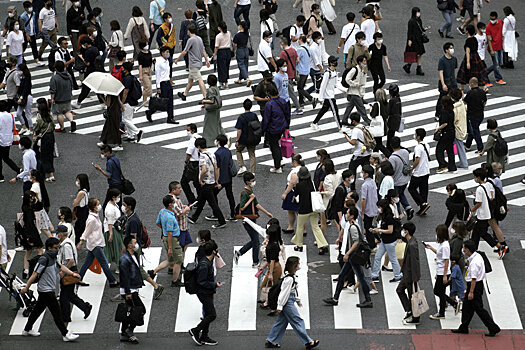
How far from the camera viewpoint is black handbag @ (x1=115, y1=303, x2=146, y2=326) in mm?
15961

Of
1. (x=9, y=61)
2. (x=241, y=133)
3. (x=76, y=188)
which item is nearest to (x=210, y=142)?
(x=241, y=133)

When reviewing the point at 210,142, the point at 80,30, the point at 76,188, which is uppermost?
the point at 80,30

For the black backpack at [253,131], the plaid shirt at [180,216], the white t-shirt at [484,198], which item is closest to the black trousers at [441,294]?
the white t-shirt at [484,198]

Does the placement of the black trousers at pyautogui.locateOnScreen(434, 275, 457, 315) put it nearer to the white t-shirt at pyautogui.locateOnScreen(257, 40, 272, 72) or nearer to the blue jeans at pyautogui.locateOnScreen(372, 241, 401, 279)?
the blue jeans at pyautogui.locateOnScreen(372, 241, 401, 279)

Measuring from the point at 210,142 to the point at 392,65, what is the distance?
25.8 feet

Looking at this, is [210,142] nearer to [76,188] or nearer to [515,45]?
[76,188]

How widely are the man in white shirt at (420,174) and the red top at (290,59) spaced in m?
5.82

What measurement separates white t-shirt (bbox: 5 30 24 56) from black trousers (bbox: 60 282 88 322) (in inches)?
515

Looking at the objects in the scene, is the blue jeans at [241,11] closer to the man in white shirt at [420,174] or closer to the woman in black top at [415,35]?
the woman in black top at [415,35]

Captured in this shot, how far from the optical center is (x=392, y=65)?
96.3 feet

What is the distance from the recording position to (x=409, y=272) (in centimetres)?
1647

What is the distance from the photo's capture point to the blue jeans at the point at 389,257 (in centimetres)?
1770

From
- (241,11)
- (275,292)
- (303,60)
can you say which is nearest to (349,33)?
(303,60)

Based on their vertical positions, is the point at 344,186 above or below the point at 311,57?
below
